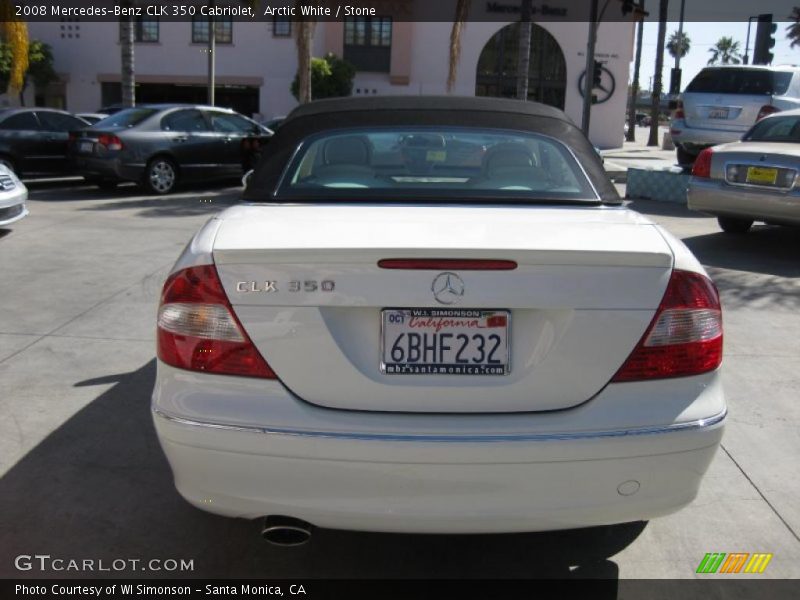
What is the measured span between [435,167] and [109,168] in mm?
10768

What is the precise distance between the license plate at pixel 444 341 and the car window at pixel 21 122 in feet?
43.6

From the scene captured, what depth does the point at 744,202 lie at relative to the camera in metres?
8.99

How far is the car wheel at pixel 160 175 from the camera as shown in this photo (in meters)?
14.1

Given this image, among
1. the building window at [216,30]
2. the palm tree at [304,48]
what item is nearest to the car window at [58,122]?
the palm tree at [304,48]

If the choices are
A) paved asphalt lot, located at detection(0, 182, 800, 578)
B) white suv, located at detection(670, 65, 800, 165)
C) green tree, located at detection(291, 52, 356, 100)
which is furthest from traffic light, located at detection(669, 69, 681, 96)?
green tree, located at detection(291, 52, 356, 100)

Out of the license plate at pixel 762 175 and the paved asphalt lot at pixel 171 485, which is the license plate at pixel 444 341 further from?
the license plate at pixel 762 175

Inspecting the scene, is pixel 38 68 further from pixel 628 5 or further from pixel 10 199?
pixel 10 199

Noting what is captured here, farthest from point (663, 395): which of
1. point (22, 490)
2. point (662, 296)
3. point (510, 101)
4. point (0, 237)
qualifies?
point (0, 237)

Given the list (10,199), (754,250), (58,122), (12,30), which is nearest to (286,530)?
(10,199)

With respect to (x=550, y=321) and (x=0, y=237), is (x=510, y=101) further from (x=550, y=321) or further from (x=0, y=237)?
(x=0, y=237)

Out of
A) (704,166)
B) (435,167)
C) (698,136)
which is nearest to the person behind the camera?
(435,167)

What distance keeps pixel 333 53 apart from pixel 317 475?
1487 inches

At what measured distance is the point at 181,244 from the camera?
9430 millimetres

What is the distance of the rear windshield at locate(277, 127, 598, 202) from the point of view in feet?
11.5
